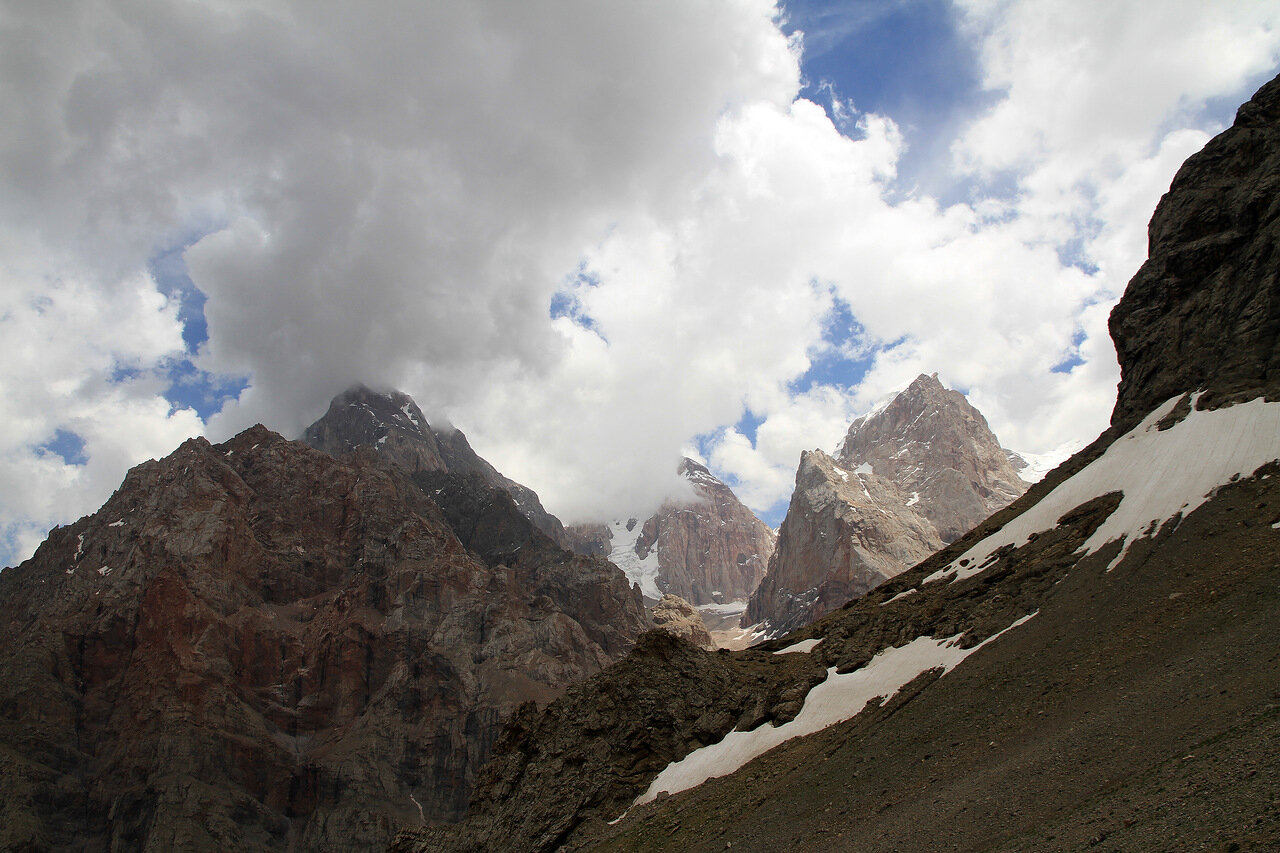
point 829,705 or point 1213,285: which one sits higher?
point 1213,285

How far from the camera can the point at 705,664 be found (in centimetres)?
5372

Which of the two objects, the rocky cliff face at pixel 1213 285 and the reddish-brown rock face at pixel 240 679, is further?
the reddish-brown rock face at pixel 240 679

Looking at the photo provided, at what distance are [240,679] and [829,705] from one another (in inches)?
6510

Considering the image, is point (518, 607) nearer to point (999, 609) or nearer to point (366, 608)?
point (366, 608)

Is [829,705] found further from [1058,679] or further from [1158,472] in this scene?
[1158,472]

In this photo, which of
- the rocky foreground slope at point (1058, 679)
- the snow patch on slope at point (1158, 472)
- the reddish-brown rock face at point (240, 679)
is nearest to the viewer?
the rocky foreground slope at point (1058, 679)

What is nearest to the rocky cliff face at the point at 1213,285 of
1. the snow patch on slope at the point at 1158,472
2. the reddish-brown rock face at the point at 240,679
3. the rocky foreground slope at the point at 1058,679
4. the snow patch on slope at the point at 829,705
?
the rocky foreground slope at the point at 1058,679

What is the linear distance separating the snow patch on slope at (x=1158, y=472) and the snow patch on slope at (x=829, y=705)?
1044 centimetres

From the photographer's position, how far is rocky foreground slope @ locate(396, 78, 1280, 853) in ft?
68.5

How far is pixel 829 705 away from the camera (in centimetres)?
4147

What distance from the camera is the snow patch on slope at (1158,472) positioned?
40.2 m

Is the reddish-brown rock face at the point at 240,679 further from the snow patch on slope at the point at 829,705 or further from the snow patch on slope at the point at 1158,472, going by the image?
the snow patch on slope at the point at 1158,472

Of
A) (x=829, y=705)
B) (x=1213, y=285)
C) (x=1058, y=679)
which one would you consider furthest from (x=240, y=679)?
(x=1213, y=285)

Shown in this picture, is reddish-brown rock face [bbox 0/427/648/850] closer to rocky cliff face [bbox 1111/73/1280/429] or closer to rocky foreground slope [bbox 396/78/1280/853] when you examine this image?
rocky foreground slope [bbox 396/78/1280/853]
